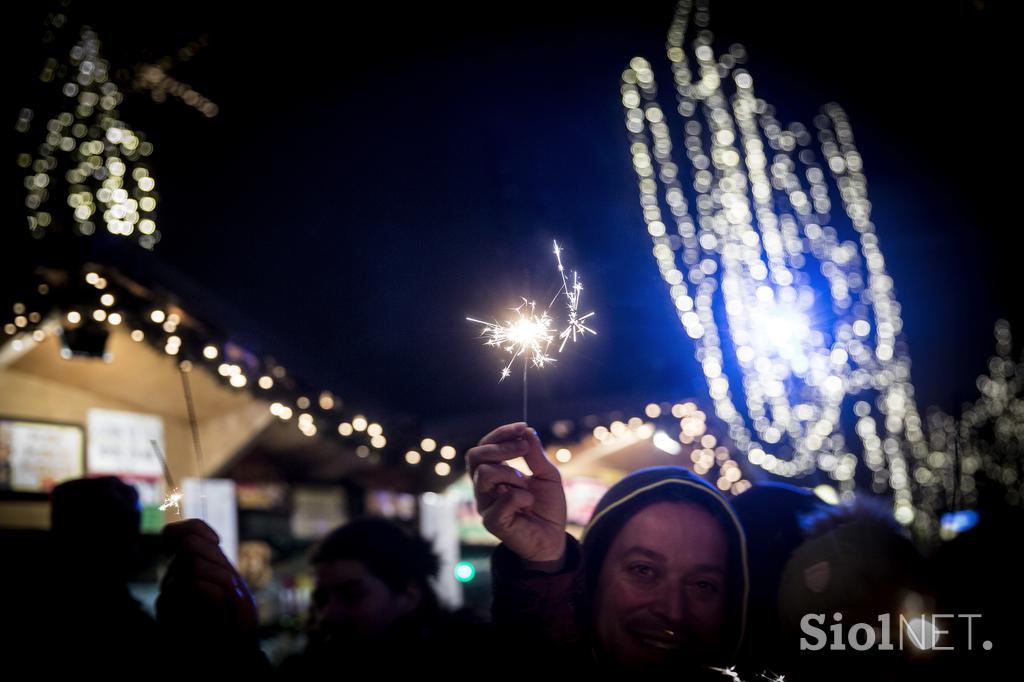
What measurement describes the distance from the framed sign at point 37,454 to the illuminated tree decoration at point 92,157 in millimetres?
1571

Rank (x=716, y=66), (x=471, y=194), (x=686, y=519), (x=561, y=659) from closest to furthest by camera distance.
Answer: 1. (x=561, y=659)
2. (x=686, y=519)
3. (x=471, y=194)
4. (x=716, y=66)

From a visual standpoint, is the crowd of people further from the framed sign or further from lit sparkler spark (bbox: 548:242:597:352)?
the framed sign

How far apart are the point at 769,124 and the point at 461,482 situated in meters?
5.15

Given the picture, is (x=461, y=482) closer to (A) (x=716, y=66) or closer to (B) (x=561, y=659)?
(A) (x=716, y=66)

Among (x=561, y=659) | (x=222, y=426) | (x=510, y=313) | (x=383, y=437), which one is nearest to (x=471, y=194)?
(x=383, y=437)

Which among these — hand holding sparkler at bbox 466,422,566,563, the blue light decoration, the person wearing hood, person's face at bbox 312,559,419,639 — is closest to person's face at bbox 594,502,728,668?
the person wearing hood

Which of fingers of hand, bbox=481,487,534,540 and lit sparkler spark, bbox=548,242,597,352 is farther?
lit sparkler spark, bbox=548,242,597,352

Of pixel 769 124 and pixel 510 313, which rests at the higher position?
pixel 769 124

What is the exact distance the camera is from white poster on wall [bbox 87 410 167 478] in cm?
586

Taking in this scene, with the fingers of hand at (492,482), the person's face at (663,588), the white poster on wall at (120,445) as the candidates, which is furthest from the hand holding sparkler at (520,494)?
the white poster on wall at (120,445)

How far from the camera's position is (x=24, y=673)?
1.69 metres

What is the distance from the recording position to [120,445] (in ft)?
19.8

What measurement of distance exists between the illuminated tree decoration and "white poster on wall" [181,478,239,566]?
218 centimetres

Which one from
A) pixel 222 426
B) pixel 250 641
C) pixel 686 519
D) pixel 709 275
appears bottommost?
pixel 250 641
